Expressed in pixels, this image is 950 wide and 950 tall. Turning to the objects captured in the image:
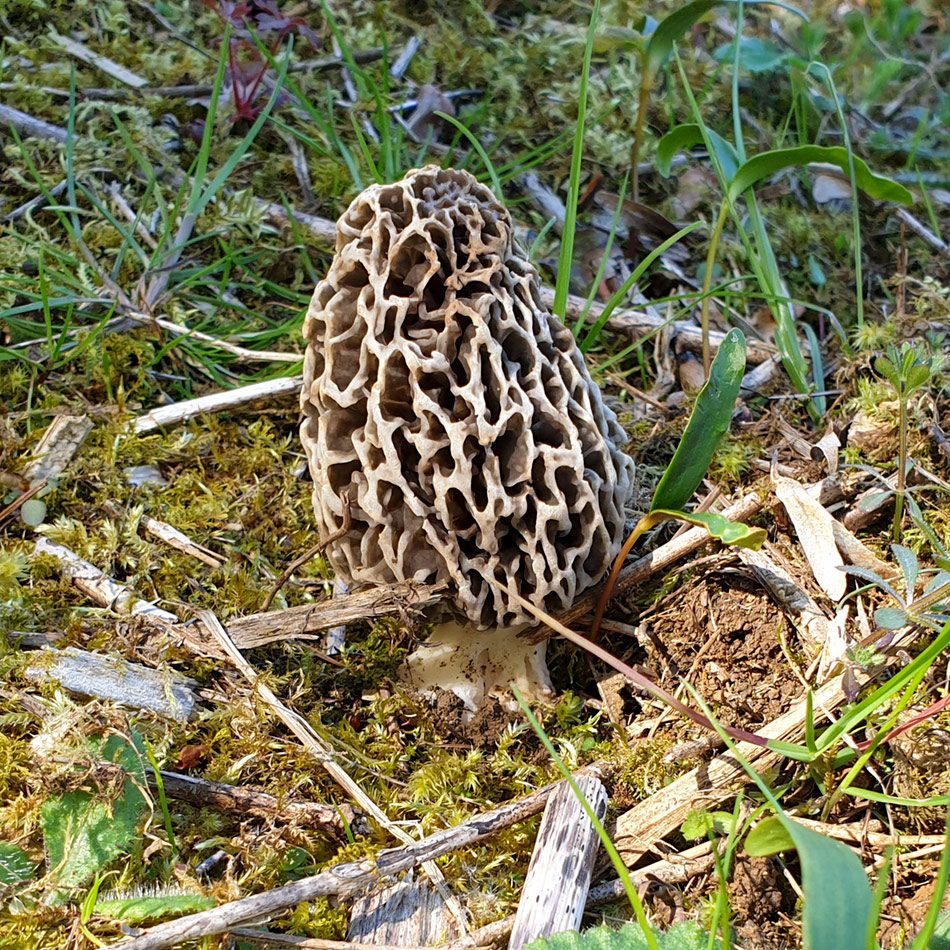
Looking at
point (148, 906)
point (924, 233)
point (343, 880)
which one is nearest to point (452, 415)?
point (343, 880)

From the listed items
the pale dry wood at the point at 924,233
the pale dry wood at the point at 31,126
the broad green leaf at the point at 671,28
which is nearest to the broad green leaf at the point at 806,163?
the broad green leaf at the point at 671,28

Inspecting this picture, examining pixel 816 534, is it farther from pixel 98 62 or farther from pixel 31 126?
pixel 98 62

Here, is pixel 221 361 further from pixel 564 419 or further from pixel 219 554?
pixel 564 419

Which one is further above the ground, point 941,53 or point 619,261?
point 941,53

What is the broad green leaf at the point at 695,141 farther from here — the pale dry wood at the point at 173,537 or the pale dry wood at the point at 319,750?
the pale dry wood at the point at 319,750

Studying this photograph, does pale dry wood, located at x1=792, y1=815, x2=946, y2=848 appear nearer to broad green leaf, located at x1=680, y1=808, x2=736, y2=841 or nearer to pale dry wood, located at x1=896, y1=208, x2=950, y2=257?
broad green leaf, located at x1=680, y1=808, x2=736, y2=841

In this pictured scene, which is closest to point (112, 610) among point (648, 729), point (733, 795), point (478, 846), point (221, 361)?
point (221, 361)
